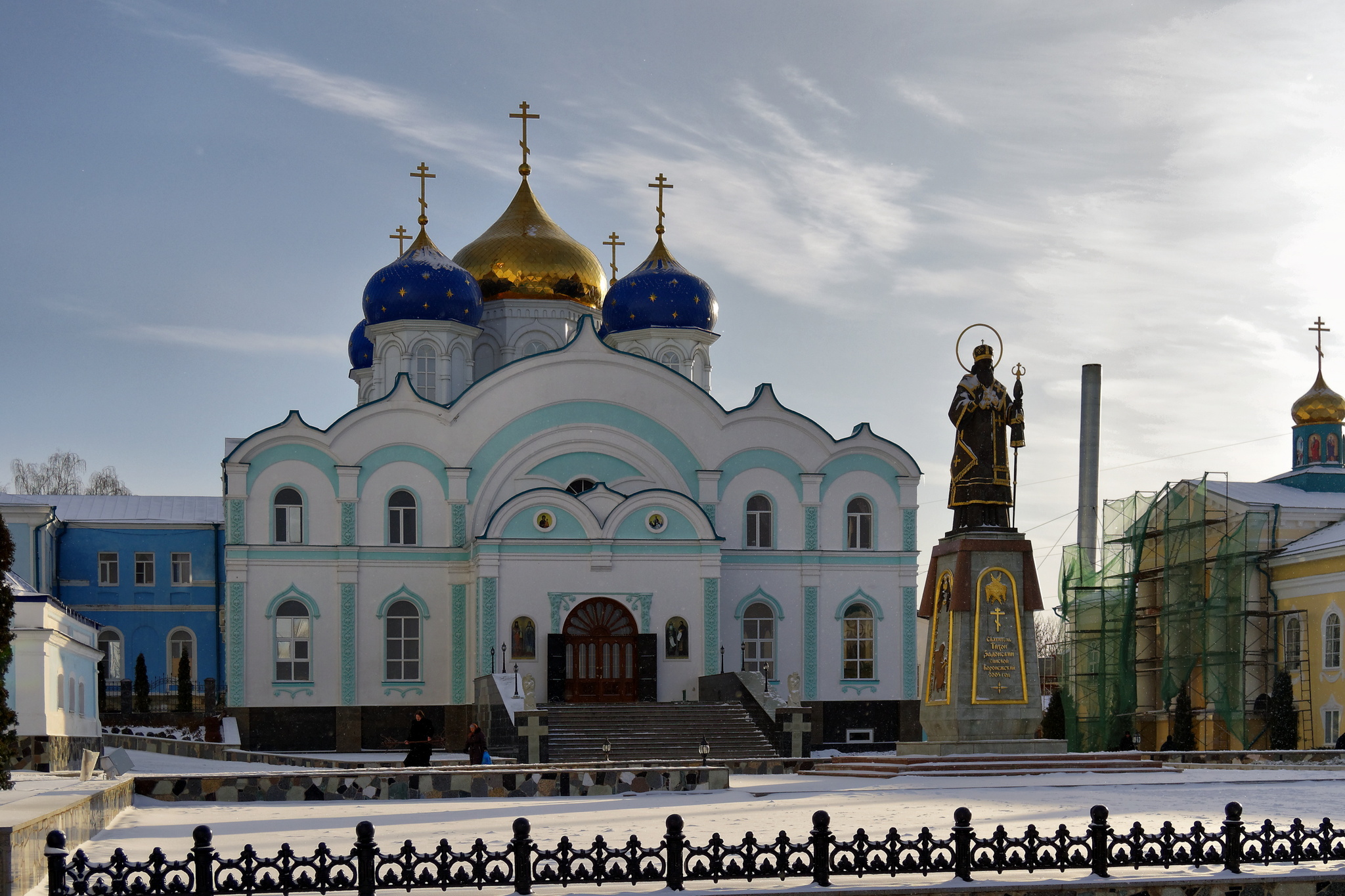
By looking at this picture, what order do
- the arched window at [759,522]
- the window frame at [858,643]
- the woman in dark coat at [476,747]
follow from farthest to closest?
the arched window at [759,522]
the window frame at [858,643]
the woman in dark coat at [476,747]

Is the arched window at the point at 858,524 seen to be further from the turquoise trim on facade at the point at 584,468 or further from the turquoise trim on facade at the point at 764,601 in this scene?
the turquoise trim on facade at the point at 584,468

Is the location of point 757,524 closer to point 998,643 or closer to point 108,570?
point 998,643

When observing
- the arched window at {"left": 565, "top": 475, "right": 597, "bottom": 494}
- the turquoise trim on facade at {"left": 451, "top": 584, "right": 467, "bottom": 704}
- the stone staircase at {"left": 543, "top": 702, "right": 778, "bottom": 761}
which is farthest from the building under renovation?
the turquoise trim on facade at {"left": 451, "top": 584, "right": 467, "bottom": 704}

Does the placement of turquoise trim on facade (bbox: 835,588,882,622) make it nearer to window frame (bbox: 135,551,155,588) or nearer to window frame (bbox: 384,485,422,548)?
window frame (bbox: 384,485,422,548)

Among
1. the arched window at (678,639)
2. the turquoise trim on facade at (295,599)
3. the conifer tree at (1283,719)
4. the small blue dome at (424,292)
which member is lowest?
the conifer tree at (1283,719)

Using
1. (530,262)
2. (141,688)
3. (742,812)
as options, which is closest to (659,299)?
(530,262)

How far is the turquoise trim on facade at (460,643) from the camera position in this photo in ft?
104

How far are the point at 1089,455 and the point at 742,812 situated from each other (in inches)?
1314

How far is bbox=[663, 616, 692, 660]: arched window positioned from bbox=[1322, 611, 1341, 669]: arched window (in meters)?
12.4

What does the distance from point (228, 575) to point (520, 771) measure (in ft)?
52.7

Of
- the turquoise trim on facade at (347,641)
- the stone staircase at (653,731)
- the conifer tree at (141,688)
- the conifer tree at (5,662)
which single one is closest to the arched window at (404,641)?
the turquoise trim on facade at (347,641)

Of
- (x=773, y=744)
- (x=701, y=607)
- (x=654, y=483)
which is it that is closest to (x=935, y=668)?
(x=773, y=744)

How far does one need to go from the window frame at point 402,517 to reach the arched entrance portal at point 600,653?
12.4 ft

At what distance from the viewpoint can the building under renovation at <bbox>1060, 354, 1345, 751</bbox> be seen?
106ft
